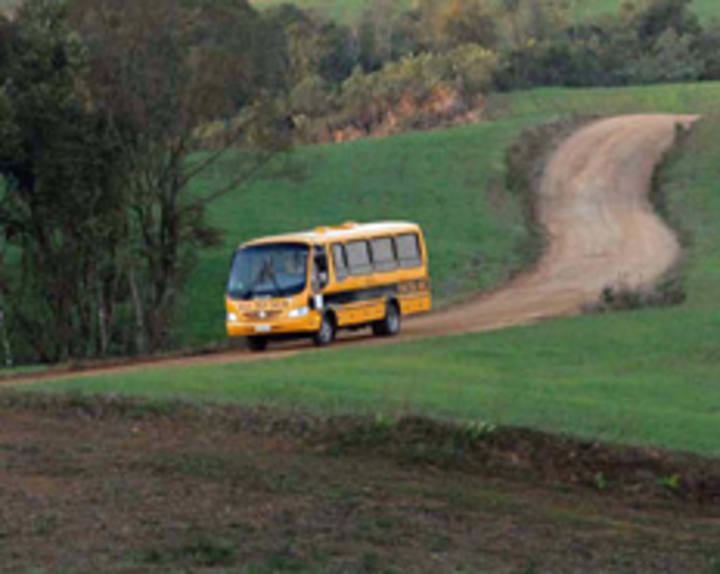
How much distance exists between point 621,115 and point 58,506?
66565 millimetres

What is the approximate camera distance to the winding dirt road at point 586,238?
1464 inches

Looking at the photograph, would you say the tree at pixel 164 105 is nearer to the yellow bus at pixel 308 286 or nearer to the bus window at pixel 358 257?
the yellow bus at pixel 308 286

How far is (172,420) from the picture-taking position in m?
19.5

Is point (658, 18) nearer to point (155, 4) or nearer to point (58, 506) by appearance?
point (155, 4)

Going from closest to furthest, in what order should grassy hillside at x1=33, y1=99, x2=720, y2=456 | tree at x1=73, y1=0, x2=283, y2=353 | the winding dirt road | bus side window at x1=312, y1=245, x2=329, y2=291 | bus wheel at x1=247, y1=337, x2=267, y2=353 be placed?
grassy hillside at x1=33, y1=99, x2=720, y2=456
bus side window at x1=312, y1=245, x2=329, y2=291
bus wheel at x1=247, y1=337, x2=267, y2=353
tree at x1=73, y1=0, x2=283, y2=353
the winding dirt road

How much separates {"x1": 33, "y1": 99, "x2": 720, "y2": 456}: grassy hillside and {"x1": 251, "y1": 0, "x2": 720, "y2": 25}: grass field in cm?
9381

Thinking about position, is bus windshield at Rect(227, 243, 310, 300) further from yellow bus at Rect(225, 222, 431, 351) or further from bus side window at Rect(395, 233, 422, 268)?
bus side window at Rect(395, 233, 422, 268)

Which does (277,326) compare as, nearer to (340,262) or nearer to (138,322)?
(340,262)

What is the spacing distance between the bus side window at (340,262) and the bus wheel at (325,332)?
785 millimetres

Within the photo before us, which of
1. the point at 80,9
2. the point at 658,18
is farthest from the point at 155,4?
the point at 658,18

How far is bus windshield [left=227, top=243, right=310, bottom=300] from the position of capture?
103 ft

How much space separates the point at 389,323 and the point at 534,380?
1095cm

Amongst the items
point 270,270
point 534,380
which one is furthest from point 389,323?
point 534,380

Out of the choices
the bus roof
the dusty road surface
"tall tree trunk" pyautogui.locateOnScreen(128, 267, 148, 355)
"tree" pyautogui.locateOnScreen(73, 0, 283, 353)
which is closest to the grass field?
the dusty road surface
